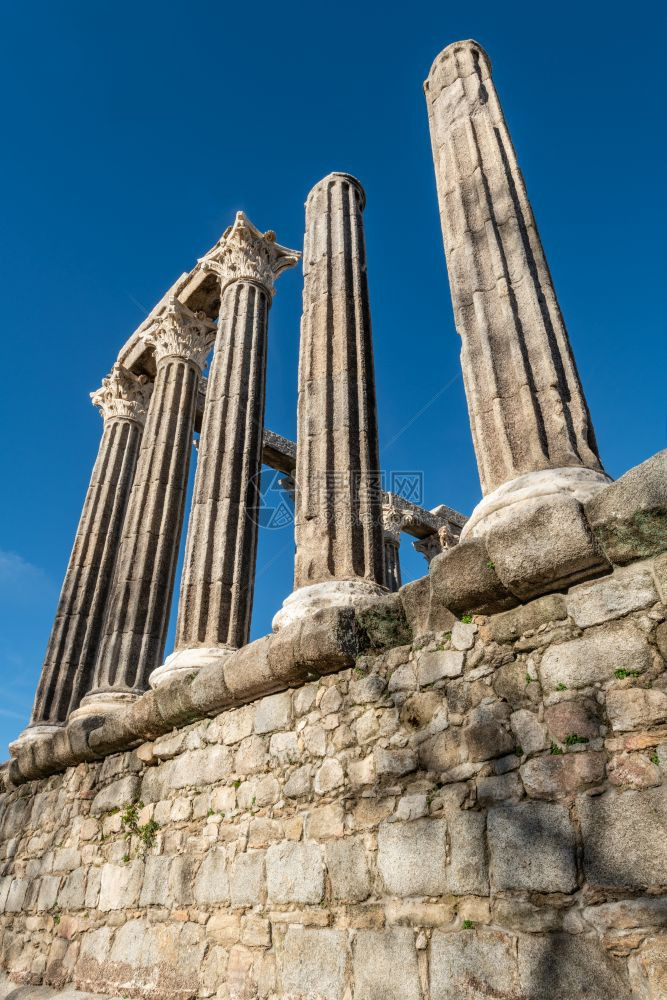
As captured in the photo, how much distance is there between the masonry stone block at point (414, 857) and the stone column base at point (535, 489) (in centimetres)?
169

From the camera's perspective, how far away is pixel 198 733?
19.1 feet

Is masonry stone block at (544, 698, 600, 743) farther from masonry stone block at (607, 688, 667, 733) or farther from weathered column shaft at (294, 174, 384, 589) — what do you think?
weathered column shaft at (294, 174, 384, 589)

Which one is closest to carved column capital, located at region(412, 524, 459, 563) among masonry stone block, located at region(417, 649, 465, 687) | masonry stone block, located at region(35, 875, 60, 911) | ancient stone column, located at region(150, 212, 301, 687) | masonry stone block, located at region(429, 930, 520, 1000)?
ancient stone column, located at region(150, 212, 301, 687)

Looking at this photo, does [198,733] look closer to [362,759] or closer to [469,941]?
[362,759]

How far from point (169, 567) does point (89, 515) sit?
2.70 meters

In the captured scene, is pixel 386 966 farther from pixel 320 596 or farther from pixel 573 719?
pixel 320 596

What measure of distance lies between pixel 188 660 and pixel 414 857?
12.5ft

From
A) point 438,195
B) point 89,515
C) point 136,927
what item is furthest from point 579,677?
point 89,515

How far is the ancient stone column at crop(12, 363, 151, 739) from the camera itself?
1011cm

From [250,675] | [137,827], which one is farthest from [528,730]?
[137,827]

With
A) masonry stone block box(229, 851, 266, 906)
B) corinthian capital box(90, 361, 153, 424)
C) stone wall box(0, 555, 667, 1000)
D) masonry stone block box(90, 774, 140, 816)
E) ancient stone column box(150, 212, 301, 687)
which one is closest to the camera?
stone wall box(0, 555, 667, 1000)

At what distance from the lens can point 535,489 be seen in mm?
4293

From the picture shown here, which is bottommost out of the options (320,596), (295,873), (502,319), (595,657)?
(295,873)

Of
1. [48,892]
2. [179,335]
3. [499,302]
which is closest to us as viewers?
[499,302]
